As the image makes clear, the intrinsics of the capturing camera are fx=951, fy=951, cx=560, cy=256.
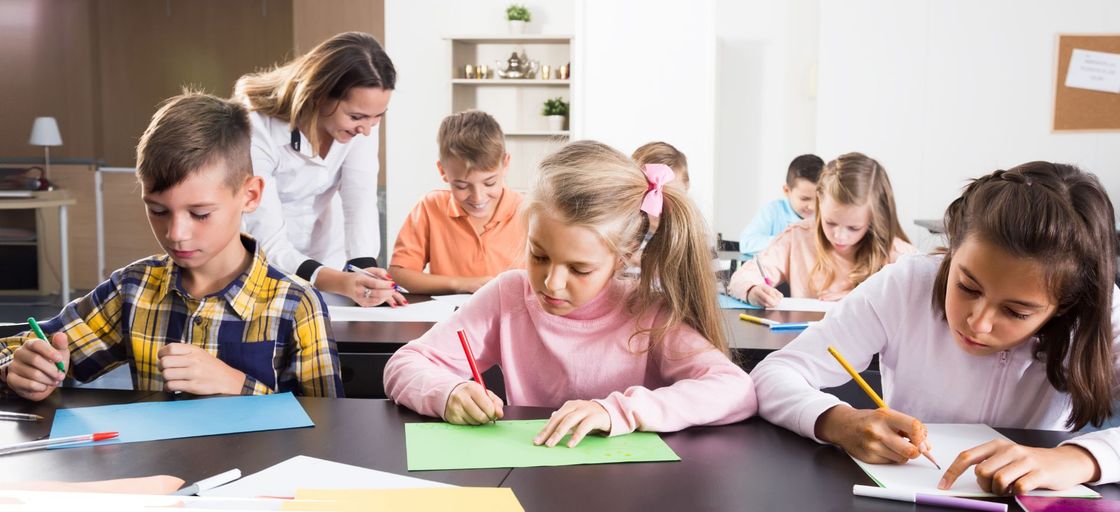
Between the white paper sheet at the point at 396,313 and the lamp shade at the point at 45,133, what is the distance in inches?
210

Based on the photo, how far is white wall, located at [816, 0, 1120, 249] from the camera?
15.3 ft

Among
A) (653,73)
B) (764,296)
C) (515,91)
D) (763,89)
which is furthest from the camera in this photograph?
(515,91)

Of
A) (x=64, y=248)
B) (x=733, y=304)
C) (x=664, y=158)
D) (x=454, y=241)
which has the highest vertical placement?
(x=664, y=158)

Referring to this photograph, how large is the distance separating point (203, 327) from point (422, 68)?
499 centimetres

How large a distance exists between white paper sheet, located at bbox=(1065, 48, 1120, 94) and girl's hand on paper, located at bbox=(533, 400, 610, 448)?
14.5ft

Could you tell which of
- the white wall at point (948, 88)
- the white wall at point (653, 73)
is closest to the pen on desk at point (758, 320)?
the white wall at point (948, 88)

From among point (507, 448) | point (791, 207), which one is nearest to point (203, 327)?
point (507, 448)

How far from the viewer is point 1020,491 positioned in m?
0.97

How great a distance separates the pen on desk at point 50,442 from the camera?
1076mm

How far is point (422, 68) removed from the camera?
626 centimetres

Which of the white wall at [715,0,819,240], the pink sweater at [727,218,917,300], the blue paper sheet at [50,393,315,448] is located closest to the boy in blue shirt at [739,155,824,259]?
the pink sweater at [727,218,917,300]

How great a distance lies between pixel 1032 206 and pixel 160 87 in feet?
23.8

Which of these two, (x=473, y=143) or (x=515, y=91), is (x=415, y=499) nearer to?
(x=473, y=143)

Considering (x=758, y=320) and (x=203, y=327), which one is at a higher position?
(x=203, y=327)
